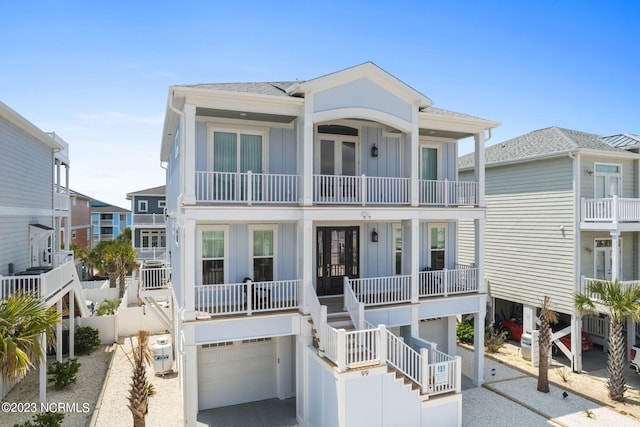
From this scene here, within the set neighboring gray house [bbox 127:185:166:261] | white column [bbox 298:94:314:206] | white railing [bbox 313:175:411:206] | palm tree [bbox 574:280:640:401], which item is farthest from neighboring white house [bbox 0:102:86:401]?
palm tree [bbox 574:280:640:401]

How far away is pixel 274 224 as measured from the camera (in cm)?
1166

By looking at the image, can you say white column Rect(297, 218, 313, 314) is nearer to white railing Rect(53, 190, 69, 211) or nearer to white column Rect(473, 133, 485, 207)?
white column Rect(473, 133, 485, 207)

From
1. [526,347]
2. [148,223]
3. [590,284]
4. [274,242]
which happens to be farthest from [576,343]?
[148,223]

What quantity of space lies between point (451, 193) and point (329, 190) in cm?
438

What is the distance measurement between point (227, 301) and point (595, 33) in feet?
58.4

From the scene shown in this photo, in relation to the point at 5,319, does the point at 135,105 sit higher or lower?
higher

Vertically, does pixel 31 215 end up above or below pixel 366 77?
below

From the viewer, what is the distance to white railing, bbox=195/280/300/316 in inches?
392

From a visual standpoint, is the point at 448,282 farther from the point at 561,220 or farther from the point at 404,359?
the point at 561,220

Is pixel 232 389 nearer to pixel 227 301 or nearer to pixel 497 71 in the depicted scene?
pixel 227 301

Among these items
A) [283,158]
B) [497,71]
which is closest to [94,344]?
[283,158]

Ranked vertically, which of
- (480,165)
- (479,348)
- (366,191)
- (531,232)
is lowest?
(479,348)

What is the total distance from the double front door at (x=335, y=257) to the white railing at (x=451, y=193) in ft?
8.77

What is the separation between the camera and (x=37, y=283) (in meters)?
11.1
